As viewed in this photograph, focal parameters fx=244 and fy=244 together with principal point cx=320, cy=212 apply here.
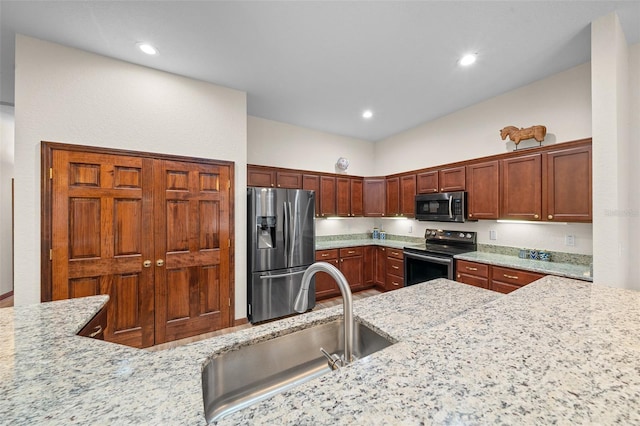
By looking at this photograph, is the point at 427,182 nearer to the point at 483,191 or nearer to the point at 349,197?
the point at 483,191

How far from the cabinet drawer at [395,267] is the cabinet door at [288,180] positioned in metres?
2.04

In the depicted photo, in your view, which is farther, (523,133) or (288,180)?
(288,180)

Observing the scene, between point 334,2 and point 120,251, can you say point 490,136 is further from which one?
point 120,251

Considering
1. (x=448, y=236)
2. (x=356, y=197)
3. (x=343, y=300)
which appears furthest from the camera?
(x=356, y=197)

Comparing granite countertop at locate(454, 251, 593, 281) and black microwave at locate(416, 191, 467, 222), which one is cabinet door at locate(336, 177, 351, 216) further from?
granite countertop at locate(454, 251, 593, 281)

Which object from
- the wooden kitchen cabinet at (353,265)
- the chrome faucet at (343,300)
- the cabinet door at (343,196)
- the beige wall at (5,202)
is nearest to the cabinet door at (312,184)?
the cabinet door at (343,196)

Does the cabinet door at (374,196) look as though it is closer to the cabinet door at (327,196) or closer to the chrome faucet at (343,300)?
the cabinet door at (327,196)

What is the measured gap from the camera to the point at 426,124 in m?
4.32

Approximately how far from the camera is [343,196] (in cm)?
466

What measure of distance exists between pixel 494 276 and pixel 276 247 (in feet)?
8.68

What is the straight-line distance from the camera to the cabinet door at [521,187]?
2.73m

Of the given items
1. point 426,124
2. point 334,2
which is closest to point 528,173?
point 426,124

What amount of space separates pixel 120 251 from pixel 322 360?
2.43 metres

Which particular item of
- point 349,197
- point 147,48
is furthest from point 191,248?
point 349,197
